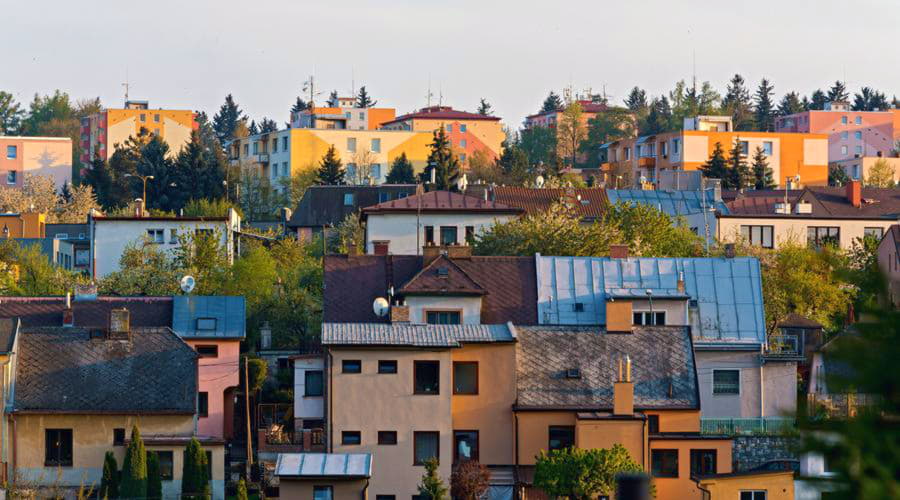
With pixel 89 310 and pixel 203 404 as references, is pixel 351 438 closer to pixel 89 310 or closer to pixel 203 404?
pixel 203 404

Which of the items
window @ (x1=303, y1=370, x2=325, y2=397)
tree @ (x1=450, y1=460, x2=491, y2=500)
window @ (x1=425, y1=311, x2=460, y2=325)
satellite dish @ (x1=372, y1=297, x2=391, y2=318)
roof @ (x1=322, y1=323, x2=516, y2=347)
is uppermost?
satellite dish @ (x1=372, y1=297, x2=391, y2=318)

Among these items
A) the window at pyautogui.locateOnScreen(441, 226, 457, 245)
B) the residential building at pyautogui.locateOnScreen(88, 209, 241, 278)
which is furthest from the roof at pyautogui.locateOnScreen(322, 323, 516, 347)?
the residential building at pyautogui.locateOnScreen(88, 209, 241, 278)

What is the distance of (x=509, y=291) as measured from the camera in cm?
4700

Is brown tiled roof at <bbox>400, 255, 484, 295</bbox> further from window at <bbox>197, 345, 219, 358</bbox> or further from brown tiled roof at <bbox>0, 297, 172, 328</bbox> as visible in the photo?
brown tiled roof at <bbox>0, 297, 172, 328</bbox>

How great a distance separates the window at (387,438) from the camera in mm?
40812

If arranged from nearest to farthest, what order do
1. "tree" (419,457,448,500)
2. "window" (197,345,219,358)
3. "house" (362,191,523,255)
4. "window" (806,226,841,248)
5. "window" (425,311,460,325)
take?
"tree" (419,457,448,500) → "window" (425,311,460,325) → "window" (197,345,219,358) → "house" (362,191,523,255) → "window" (806,226,841,248)

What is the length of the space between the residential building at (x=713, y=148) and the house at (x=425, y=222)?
38959mm

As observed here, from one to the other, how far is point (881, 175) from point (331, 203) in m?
42.0

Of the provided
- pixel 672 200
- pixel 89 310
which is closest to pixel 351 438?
pixel 89 310

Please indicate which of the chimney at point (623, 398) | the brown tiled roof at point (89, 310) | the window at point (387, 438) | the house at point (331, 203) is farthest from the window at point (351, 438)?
the house at point (331, 203)

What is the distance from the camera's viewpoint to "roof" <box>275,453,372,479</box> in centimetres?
3725

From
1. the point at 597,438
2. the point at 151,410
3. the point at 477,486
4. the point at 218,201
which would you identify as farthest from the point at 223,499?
the point at 218,201

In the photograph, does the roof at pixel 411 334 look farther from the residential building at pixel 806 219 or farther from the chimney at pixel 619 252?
the residential building at pixel 806 219

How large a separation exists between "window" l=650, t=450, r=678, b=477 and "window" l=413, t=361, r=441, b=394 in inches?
208
